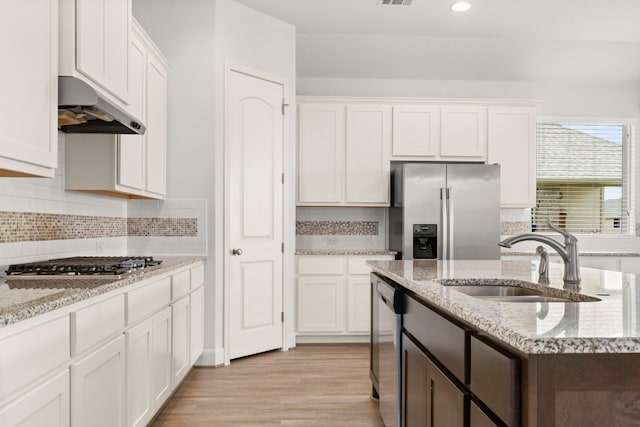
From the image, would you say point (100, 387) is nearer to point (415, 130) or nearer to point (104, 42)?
point (104, 42)

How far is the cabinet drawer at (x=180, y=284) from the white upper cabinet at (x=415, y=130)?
2.57 m

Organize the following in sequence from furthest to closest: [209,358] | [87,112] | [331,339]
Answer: [331,339] < [209,358] < [87,112]

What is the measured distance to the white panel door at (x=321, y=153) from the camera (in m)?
4.88

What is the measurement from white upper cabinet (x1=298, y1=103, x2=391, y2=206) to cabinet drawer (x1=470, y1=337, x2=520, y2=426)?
371 cm

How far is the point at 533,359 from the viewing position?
3.12 feet

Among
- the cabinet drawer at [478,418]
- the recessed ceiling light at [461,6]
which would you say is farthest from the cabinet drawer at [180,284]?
the recessed ceiling light at [461,6]

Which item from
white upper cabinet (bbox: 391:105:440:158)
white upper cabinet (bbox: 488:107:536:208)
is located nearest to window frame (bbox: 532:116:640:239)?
white upper cabinet (bbox: 488:107:536:208)

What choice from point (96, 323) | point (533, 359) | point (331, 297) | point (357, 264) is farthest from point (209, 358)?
point (533, 359)

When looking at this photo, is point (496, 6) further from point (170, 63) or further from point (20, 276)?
point (20, 276)

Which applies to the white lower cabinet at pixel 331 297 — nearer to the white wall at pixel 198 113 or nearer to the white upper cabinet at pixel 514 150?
the white wall at pixel 198 113

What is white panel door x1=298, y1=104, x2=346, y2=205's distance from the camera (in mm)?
4883

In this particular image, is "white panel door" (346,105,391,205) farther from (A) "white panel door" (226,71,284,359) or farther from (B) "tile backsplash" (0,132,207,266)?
(B) "tile backsplash" (0,132,207,266)

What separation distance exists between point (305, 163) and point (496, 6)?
224 centimetres

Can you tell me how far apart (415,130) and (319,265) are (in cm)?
173
